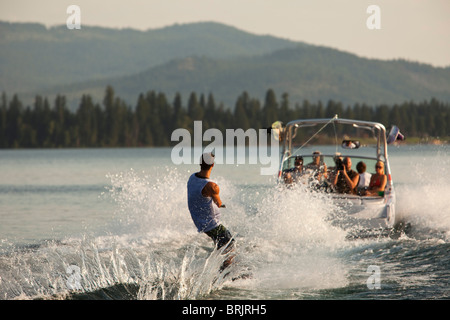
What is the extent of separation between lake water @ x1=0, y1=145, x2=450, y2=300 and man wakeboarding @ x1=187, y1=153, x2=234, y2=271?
30 cm

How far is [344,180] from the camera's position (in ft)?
47.0

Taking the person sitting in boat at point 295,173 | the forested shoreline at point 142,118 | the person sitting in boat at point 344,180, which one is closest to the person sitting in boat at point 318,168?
the person sitting in boat at point 295,173

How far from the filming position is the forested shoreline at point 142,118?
167 metres

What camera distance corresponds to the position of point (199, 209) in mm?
9531

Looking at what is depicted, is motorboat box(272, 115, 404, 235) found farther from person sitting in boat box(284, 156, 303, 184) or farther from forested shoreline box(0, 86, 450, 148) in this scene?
forested shoreline box(0, 86, 450, 148)

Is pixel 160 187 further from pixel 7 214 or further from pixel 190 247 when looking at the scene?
pixel 7 214

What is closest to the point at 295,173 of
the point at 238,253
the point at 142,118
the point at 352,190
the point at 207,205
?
the point at 352,190

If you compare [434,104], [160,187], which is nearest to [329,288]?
[160,187]

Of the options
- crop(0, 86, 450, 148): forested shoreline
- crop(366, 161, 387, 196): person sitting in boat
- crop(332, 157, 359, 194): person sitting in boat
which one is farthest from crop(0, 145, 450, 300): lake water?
crop(0, 86, 450, 148): forested shoreline

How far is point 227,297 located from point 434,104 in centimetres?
16683

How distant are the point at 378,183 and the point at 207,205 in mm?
6052

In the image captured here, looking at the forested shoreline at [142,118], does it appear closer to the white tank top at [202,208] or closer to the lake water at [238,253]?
the lake water at [238,253]

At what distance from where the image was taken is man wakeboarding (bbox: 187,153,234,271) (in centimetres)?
947

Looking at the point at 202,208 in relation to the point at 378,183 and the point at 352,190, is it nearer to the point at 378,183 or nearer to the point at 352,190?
the point at 352,190
